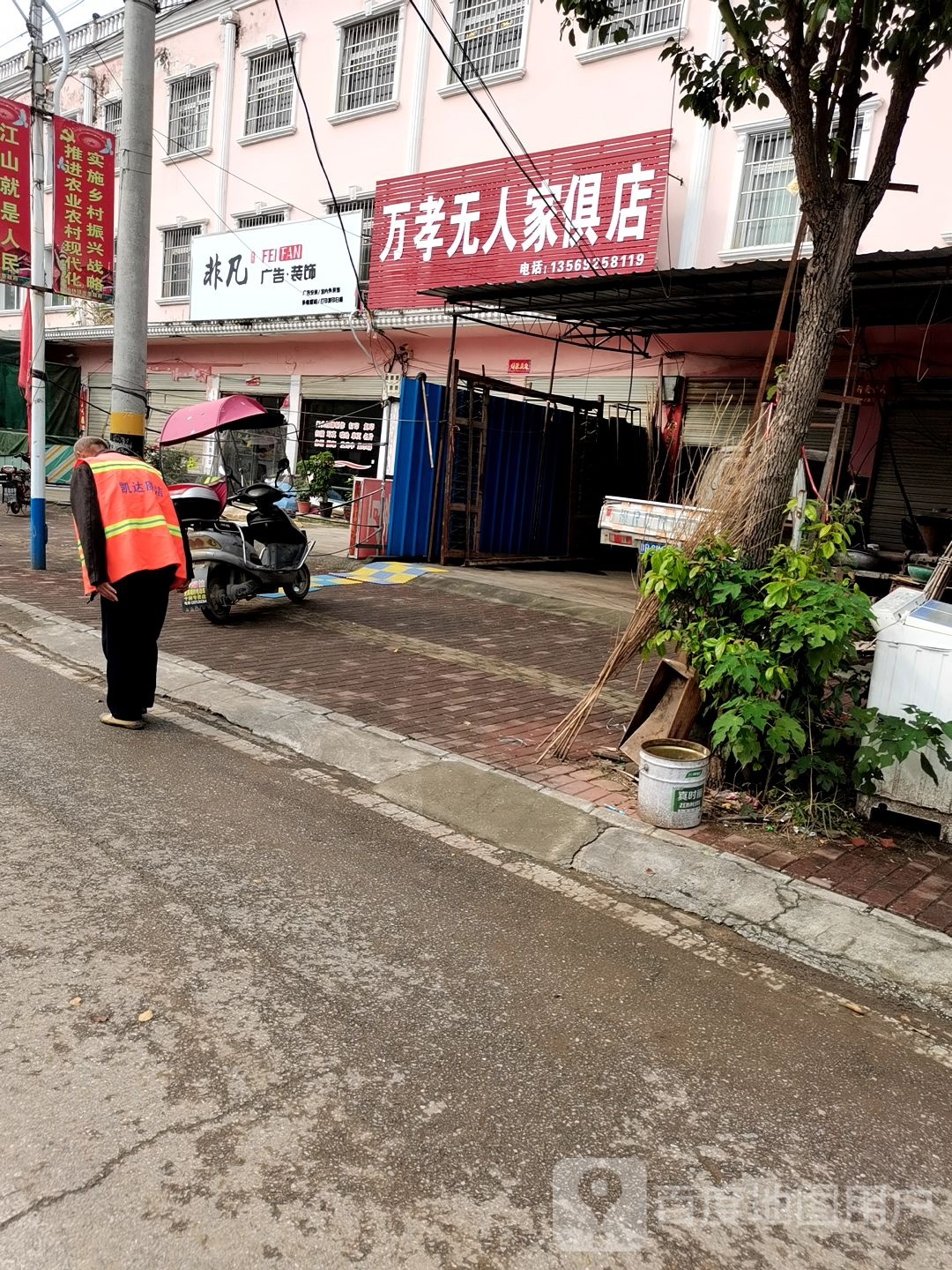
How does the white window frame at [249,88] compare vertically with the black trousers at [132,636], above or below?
above

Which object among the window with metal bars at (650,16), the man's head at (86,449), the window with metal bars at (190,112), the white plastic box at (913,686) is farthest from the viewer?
the window with metal bars at (190,112)

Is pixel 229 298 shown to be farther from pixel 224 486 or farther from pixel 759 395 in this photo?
pixel 759 395

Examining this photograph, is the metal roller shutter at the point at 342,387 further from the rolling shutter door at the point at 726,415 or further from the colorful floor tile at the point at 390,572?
the rolling shutter door at the point at 726,415

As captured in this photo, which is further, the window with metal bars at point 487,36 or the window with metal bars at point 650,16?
the window with metal bars at point 487,36

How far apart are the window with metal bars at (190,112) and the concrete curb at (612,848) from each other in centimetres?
1878

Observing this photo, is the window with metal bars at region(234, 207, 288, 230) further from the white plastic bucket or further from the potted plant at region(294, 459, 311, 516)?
the white plastic bucket

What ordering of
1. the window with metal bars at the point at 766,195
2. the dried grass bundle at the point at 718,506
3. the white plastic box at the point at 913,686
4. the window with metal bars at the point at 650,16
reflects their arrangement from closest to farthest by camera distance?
the white plastic box at the point at 913,686 → the dried grass bundle at the point at 718,506 → the window with metal bars at the point at 766,195 → the window with metal bars at the point at 650,16

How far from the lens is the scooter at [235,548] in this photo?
351 inches

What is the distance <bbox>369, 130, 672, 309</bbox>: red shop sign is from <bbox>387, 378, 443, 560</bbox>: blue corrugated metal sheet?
94.4 inches

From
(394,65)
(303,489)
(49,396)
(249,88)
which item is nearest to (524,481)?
(303,489)

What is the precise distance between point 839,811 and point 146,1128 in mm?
3719

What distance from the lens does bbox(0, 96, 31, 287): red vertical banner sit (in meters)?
10.5

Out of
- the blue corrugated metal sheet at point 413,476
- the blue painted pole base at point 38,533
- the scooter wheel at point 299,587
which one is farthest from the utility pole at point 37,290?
the blue corrugated metal sheet at point 413,476

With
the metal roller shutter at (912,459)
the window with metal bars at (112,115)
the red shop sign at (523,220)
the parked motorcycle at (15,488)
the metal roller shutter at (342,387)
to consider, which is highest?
the window with metal bars at (112,115)
